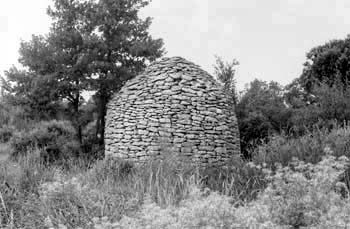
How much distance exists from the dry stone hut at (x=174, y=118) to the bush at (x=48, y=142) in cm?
216

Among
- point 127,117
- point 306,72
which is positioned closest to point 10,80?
point 127,117

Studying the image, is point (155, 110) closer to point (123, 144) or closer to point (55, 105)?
point (123, 144)

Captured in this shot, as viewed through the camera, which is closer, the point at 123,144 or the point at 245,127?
the point at 123,144

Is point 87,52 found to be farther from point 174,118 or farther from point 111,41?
point 174,118

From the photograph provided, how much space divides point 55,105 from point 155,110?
519 cm

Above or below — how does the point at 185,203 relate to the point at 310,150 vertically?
below

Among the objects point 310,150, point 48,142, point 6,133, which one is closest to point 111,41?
point 48,142

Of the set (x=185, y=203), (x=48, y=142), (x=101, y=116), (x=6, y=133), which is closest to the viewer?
(x=185, y=203)

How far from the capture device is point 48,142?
12.6 meters

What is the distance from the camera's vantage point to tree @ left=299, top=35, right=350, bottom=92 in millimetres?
17658

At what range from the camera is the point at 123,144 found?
10.1 m

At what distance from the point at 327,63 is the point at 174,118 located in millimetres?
11564

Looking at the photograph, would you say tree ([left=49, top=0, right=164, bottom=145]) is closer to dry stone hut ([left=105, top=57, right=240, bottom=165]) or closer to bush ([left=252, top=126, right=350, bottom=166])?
dry stone hut ([left=105, top=57, right=240, bottom=165])

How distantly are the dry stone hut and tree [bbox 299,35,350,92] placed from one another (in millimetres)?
8645
